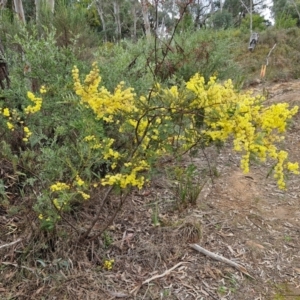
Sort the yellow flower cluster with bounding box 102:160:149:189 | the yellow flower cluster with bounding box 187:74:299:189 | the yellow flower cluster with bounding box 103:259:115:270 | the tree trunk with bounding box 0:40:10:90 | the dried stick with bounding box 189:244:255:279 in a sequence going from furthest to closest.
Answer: the tree trunk with bounding box 0:40:10:90 → the dried stick with bounding box 189:244:255:279 → the yellow flower cluster with bounding box 103:259:115:270 → the yellow flower cluster with bounding box 102:160:149:189 → the yellow flower cluster with bounding box 187:74:299:189

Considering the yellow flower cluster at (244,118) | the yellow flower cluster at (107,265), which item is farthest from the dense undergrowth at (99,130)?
the yellow flower cluster at (107,265)

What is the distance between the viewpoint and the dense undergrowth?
1702 millimetres

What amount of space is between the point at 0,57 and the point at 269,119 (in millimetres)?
2362

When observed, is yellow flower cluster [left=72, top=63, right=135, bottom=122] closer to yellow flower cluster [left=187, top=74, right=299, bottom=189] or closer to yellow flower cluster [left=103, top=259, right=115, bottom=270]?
yellow flower cluster [left=187, top=74, right=299, bottom=189]

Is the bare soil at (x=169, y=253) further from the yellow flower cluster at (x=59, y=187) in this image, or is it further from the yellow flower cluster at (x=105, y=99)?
the yellow flower cluster at (x=105, y=99)

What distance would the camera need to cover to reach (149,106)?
5.70 ft

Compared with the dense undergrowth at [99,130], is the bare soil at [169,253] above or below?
below

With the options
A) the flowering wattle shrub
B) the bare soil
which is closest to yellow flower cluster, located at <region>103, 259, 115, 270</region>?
the bare soil

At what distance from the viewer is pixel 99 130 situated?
80.7 inches

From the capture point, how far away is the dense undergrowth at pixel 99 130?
1.70 metres

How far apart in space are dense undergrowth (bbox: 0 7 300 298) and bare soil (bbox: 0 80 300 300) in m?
0.10

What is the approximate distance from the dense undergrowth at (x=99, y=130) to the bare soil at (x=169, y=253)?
4.1 inches

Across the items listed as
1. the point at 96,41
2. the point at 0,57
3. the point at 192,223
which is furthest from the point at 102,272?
the point at 96,41

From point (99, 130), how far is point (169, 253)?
100 centimetres
